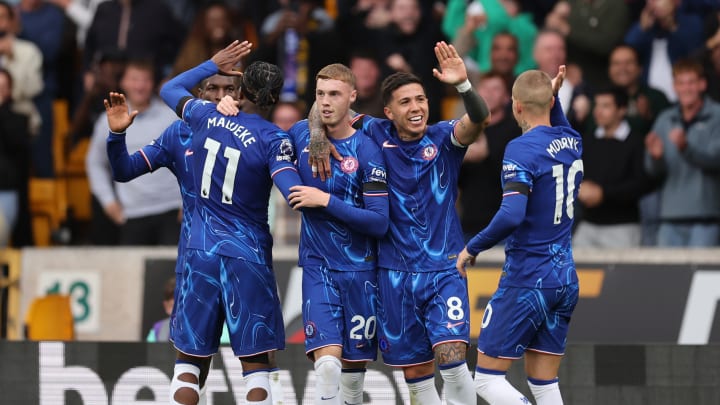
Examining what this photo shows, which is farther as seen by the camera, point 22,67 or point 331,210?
point 22,67

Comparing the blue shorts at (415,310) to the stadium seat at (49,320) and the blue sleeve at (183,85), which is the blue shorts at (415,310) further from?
the stadium seat at (49,320)

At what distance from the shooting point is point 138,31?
609 inches

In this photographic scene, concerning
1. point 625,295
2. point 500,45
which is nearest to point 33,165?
point 500,45

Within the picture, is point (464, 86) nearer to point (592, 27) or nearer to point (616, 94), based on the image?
point (616, 94)

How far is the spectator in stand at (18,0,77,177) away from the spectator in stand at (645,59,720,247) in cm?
642

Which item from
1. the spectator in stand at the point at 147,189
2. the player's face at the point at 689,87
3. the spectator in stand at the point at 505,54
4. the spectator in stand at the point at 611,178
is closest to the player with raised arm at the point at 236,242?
the spectator in stand at the point at 147,189

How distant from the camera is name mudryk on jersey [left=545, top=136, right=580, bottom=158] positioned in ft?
29.7

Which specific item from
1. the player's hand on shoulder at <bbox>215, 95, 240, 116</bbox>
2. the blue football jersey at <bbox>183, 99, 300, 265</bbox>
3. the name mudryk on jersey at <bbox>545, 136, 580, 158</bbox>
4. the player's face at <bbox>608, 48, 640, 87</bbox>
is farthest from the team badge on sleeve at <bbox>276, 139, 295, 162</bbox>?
the player's face at <bbox>608, 48, 640, 87</bbox>

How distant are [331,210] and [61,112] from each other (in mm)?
7767

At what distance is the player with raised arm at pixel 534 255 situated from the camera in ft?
29.7

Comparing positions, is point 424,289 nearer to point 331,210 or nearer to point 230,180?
point 331,210

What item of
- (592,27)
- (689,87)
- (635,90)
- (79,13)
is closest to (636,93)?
(635,90)

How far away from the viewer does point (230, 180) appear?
9102 millimetres

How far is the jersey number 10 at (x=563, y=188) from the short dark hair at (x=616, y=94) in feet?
13.7
